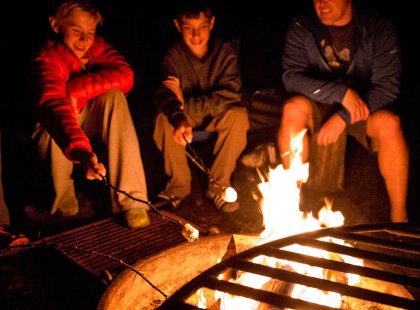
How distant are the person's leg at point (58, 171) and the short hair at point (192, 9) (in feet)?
5.81

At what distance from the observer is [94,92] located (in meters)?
4.35

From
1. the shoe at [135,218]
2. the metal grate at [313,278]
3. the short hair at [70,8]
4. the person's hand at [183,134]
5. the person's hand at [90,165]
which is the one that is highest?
the short hair at [70,8]

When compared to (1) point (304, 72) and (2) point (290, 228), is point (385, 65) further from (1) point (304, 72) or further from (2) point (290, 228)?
(2) point (290, 228)

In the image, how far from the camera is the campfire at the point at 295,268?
6.74 ft

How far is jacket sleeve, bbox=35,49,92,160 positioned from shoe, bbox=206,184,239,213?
1.54 m

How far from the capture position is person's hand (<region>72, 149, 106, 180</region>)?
333cm

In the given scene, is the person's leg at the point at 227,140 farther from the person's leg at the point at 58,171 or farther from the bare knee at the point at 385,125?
the person's leg at the point at 58,171

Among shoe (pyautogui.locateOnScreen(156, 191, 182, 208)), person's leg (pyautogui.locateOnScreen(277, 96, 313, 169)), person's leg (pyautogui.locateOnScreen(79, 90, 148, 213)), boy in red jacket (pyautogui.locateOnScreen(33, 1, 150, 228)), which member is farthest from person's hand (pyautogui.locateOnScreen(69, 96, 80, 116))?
person's leg (pyautogui.locateOnScreen(277, 96, 313, 169))

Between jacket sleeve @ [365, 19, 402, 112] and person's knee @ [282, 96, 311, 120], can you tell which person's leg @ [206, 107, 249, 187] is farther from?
jacket sleeve @ [365, 19, 402, 112]

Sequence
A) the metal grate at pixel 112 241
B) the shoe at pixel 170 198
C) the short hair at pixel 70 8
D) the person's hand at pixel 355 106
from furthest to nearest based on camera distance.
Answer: the shoe at pixel 170 198 → the person's hand at pixel 355 106 → the short hair at pixel 70 8 → the metal grate at pixel 112 241

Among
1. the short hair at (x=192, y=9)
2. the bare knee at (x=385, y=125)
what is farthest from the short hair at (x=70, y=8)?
the bare knee at (x=385, y=125)

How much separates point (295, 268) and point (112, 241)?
5.91ft

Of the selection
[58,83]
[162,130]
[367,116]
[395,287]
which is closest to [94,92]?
[58,83]

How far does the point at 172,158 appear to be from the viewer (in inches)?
189
